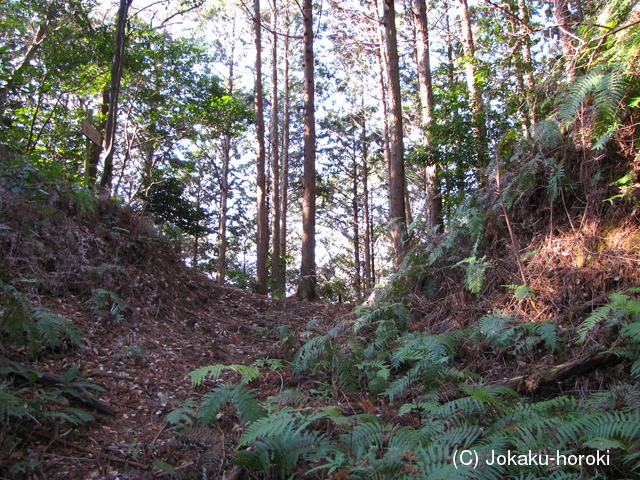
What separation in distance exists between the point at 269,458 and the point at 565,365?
7.44 feet

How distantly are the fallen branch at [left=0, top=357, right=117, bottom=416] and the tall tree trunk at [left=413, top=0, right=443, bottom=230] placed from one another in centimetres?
610

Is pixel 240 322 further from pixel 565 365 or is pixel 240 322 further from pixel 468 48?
pixel 468 48

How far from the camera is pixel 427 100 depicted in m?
11.0

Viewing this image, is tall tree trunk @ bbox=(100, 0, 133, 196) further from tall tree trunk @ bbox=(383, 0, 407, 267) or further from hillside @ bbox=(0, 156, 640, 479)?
tall tree trunk @ bbox=(383, 0, 407, 267)

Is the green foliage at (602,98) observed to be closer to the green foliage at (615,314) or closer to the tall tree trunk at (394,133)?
the green foliage at (615,314)

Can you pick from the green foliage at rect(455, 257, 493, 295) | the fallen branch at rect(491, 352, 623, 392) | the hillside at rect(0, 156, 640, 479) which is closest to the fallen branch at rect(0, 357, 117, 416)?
the hillside at rect(0, 156, 640, 479)

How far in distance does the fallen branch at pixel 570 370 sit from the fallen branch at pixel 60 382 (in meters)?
3.00

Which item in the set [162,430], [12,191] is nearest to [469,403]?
[162,430]

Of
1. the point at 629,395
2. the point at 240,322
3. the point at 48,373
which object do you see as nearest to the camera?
the point at 629,395

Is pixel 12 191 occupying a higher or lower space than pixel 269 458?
higher

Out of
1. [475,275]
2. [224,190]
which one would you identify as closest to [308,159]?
[475,275]

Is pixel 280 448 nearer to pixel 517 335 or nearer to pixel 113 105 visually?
pixel 517 335

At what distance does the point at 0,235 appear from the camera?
489cm

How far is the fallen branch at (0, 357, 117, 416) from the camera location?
3.03m
